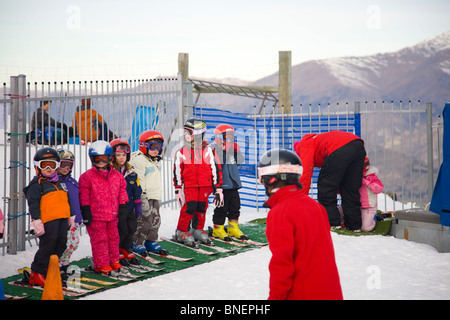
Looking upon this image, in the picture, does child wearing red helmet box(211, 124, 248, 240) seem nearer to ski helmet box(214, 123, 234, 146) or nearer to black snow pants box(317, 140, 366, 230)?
ski helmet box(214, 123, 234, 146)

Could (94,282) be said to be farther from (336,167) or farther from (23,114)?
(336,167)

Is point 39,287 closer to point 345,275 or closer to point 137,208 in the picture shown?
point 137,208

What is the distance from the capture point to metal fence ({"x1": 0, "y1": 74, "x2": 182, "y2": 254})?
7.85 metres

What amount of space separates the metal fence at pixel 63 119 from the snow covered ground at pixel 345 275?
0.71 meters

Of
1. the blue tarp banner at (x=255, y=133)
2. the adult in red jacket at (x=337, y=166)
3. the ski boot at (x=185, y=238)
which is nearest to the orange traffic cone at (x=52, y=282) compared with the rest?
the ski boot at (x=185, y=238)

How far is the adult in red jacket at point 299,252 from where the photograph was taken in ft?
11.0

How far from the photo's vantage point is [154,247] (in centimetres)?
771

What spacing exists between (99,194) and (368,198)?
453 cm

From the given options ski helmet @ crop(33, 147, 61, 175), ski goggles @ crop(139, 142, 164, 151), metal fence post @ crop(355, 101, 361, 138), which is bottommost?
ski helmet @ crop(33, 147, 61, 175)

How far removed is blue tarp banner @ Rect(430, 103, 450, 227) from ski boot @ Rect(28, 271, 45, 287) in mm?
5425

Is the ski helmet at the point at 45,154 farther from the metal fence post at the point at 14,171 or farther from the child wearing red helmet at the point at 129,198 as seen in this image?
the metal fence post at the point at 14,171

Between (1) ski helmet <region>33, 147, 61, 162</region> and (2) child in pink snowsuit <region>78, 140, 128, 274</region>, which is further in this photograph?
(2) child in pink snowsuit <region>78, 140, 128, 274</region>

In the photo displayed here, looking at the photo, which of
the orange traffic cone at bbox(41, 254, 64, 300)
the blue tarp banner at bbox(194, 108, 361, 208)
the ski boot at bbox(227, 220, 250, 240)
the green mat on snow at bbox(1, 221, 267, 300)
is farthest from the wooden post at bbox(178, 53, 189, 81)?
the orange traffic cone at bbox(41, 254, 64, 300)
